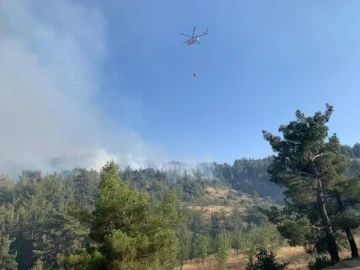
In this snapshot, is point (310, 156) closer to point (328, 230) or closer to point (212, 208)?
point (328, 230)

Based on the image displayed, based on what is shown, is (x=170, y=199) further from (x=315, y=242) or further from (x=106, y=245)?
(x=315, y=242)

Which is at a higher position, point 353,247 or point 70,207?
point 70,207

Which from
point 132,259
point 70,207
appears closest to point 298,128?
point 132,259

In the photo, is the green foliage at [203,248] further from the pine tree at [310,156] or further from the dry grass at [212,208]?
the dry grass at [212,208]

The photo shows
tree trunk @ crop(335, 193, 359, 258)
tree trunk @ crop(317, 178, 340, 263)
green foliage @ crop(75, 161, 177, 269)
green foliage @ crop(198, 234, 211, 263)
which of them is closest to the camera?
green foliage @ crop(75, 161, 177, 269)

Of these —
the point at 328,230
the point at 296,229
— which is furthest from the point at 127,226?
the point at 328,230

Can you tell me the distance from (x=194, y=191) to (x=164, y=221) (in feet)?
528

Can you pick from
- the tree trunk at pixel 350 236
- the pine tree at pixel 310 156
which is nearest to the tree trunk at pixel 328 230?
the pine tree at pixel 310 156

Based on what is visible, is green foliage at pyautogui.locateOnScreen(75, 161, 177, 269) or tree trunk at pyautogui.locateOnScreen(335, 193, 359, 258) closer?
green foliage at pyautogui.locateOnScreen(75, 161, 177, 269)

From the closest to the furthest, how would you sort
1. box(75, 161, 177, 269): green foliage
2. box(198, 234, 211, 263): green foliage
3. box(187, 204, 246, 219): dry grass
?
1. box(75, 161, 177, 269): green foliage
2. box(198, 234, 211, 263): green foliage
3. box(187, 204, 246, 219): dry grass

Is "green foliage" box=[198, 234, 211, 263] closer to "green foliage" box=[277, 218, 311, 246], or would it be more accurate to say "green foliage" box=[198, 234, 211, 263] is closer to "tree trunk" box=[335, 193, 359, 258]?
"tree trunk" box=[335, 193, 359, 258]

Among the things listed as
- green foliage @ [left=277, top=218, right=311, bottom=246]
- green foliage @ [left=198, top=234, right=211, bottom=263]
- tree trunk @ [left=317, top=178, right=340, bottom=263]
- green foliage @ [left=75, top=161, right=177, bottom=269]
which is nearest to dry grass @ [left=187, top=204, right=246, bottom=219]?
green foliage @ [left=198, top=234, right=211, bottom=263]

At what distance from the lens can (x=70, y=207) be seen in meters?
17.4

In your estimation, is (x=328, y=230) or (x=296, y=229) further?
(x=328, y=230)
